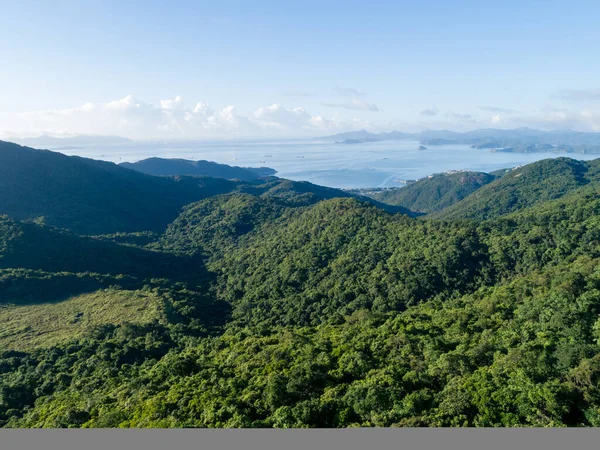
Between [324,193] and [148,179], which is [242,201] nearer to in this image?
[148,179]

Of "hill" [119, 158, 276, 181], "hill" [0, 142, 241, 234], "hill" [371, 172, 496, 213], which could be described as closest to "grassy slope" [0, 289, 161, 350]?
"hill" [0, 142, 241, 234]

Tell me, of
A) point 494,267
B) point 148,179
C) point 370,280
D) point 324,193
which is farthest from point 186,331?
point 324,193

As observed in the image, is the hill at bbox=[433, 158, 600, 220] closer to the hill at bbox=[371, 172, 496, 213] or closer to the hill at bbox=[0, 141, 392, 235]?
the hill at bbox=[371, 172, 496, 213]

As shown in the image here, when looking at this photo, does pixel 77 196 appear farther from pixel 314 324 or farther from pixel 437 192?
pixel 437 192

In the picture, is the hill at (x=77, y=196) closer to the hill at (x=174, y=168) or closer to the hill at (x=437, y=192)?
the hill at (x=174, y=168)

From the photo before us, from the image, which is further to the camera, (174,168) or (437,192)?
(174,168)

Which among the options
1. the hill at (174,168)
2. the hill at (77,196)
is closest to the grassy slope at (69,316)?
the hill at (77,196)

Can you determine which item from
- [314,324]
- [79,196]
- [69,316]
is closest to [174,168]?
[79,196]

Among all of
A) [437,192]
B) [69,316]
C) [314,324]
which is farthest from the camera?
[437,192]
